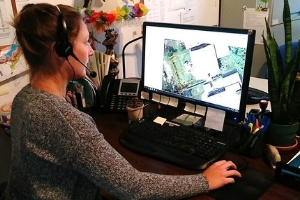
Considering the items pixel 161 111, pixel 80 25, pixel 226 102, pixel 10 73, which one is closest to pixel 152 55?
pixel 161 111

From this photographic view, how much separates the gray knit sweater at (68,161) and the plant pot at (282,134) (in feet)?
1.28

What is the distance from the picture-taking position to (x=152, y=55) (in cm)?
148

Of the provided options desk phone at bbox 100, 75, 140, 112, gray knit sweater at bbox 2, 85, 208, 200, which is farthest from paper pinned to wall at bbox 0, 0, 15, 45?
gray knit sweater at bbox 2, 85, 208, 200

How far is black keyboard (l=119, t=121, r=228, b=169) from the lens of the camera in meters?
1.17

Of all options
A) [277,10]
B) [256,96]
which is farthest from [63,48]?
[277,10]

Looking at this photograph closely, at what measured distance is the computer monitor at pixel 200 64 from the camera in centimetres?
121

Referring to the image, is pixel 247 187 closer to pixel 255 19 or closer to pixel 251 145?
pixel 251 145

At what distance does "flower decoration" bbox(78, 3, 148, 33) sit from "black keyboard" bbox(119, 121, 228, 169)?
2.02ft

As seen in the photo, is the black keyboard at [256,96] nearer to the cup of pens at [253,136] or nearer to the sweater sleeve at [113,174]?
the cup of pens at [253,136]

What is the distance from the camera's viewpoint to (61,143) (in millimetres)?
881

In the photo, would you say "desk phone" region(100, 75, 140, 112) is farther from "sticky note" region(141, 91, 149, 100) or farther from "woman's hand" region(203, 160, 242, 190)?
"woman's hand" region(203, 160, 242, 190)

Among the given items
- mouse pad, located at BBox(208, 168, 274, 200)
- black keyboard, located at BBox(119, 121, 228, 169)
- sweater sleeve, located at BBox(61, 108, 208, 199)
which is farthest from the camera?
black keyboard, located at BBox(119, 121, 228, 169)

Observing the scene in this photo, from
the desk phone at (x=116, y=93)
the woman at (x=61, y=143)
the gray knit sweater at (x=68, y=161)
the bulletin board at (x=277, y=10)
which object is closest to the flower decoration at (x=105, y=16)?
the desk phone at (x=116, y=93)

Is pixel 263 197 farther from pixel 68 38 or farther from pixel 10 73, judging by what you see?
pixel 10 73
